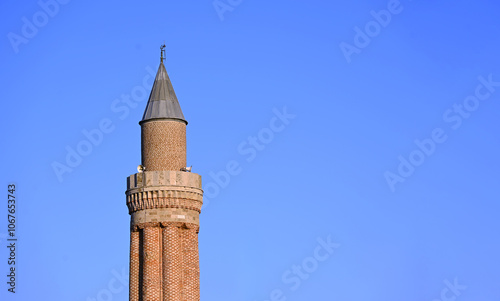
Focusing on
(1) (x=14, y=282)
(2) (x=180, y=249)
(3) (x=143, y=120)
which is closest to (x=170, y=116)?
(3) (x=143, y=120)

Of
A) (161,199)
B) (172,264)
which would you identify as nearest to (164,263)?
(172,264)

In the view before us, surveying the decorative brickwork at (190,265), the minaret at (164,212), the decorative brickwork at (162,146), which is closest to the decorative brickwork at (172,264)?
the minaret at (164,212)

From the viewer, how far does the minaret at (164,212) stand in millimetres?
62812

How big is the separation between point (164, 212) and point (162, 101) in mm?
6590

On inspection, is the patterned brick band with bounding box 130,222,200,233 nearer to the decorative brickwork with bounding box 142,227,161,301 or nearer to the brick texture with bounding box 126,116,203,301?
the brick texture with bounding box 126,116,203,301

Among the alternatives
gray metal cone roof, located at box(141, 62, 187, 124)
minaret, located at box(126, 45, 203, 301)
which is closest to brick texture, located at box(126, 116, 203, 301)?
minaret, located at box(126, 45, 203, 301)

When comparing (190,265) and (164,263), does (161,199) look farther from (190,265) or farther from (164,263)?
(190,265)

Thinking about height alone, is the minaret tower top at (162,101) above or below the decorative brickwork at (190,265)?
above

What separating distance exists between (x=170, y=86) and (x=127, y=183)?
6.29 meters

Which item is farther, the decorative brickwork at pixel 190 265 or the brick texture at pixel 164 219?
the decorative brickwork at pixel 190 265

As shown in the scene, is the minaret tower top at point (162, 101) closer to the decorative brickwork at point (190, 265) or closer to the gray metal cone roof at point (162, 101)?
the gray metal cone roof at point (162, 101)

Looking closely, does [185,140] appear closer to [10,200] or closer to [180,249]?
[180,249]

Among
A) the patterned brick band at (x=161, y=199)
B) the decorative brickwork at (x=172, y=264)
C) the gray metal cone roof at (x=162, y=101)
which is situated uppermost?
the gray metal cone roof at (x=162, y=101)

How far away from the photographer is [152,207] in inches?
2518
